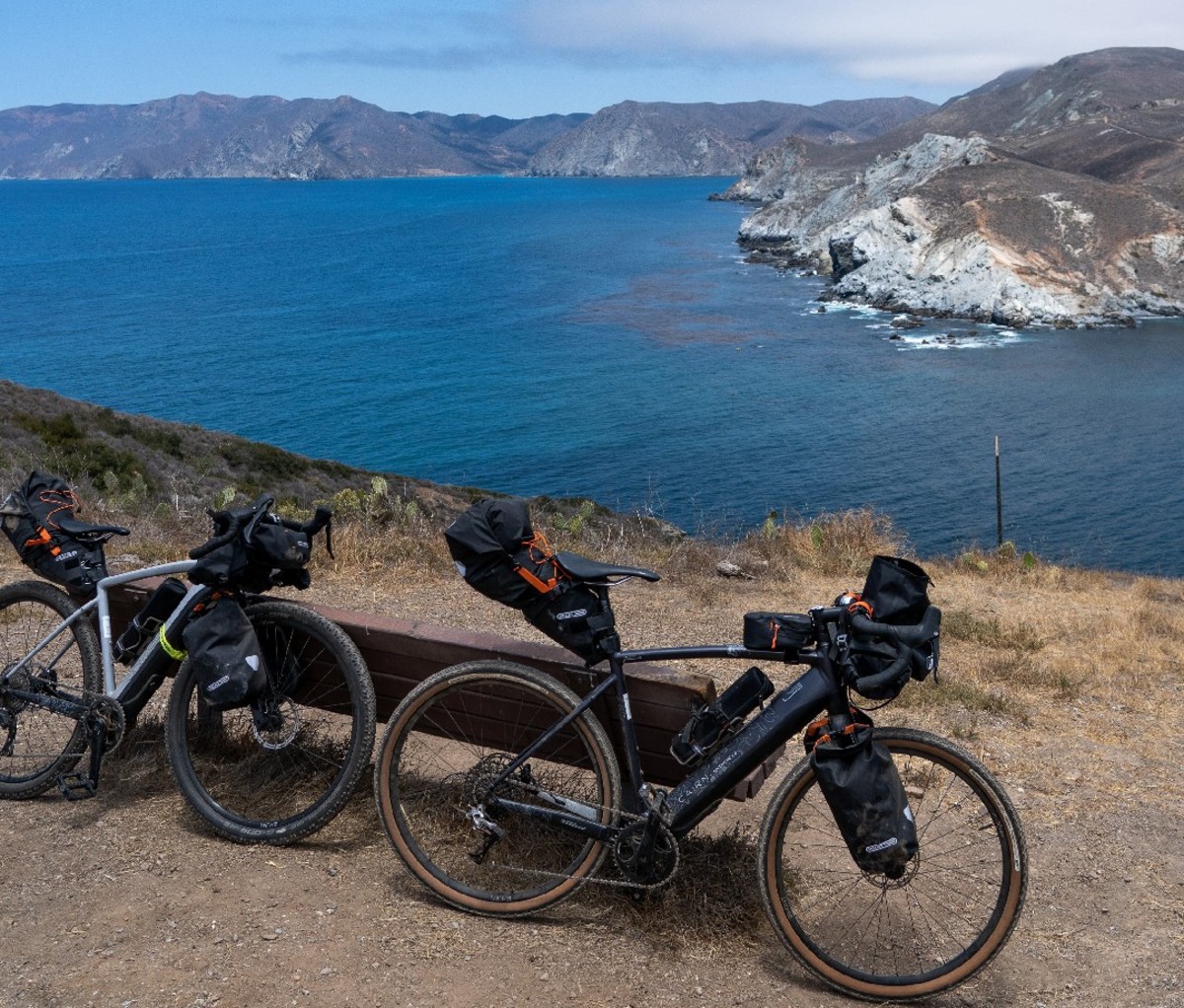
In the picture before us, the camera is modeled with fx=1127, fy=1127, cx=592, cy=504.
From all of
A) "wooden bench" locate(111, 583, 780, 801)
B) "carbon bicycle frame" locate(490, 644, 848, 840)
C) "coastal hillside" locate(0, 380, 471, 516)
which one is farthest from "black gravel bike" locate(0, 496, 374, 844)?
"coastal hillside" locate(0, 380, 471, 516)

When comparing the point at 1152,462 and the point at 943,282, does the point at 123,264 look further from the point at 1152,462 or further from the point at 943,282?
the point at 1152,462

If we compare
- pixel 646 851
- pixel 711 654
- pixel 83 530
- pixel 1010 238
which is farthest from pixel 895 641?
pixel 1010 238

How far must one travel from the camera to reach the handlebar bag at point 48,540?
4781 millimetres

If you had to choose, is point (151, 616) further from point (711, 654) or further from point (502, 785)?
point (711, 654)

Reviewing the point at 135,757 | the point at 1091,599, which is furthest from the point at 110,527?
the point at 1091,599

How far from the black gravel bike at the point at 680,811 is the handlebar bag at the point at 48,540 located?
173cm

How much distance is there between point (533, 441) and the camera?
163ft

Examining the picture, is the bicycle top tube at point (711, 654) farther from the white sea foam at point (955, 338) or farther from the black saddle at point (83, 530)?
the white sea foam at point (955, 338)

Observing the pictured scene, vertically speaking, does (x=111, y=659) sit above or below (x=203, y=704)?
above

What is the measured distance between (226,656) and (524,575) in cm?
121

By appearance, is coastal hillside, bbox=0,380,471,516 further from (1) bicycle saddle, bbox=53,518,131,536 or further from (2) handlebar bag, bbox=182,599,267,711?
(2) handlebar bag, bbox=182,599,267,711

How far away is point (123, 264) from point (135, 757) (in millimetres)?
126039

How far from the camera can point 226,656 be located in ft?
13.4

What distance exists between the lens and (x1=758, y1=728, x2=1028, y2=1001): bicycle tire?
341 cm
